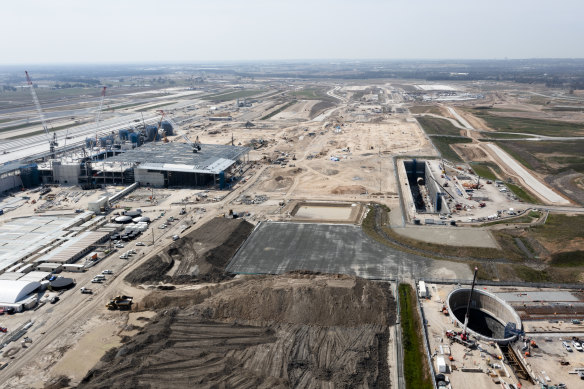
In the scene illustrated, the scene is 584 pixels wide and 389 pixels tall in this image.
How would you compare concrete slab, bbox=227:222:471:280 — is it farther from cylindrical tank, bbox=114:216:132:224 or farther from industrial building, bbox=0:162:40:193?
industrial building, bbox=0:162:40:193

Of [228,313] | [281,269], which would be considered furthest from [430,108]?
[228,313]

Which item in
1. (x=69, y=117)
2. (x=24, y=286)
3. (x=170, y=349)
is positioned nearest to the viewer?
(x=170, y=349)

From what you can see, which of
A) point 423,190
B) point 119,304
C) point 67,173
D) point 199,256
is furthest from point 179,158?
point 423,190

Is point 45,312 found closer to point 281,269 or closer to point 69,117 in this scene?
point 281,269

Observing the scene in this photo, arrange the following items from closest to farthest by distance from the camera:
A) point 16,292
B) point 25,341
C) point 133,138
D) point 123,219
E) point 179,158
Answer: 1. point 25,341
2. point 16,292
3. point 123,219
4. point 179,158
5. point 133,138

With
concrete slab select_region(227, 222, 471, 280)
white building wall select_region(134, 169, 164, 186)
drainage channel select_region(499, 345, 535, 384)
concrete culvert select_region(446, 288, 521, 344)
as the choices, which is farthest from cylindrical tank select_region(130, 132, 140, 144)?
drainage channel select_region(499, 345, 535, 384)

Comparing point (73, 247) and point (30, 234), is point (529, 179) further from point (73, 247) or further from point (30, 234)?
point (30, 234)

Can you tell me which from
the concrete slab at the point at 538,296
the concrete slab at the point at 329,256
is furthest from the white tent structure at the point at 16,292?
the concrete slab at the point at 538,296

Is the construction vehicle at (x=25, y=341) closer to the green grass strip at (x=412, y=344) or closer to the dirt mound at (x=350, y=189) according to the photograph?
the green grass strip at (x=412, y=344)
